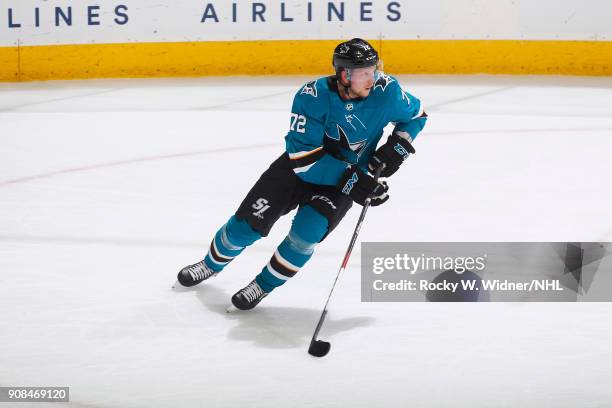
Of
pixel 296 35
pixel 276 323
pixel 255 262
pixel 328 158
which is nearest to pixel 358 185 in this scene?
pixel 328 158

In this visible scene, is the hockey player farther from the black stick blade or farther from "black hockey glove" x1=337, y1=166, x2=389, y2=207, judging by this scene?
the black stick blade

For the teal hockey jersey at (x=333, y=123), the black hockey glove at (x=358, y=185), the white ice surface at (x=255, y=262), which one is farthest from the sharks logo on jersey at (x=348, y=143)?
the white ice surface at (x=255, y=262)

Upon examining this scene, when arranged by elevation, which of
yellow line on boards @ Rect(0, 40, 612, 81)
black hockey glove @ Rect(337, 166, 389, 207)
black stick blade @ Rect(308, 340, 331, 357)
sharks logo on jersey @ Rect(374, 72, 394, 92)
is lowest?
yellow line on boards @ Rect(0, 40, 612, 81)

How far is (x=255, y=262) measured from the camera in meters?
3.97

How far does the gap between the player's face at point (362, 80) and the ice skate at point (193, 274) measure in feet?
2.78

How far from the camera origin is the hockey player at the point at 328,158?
3.25m

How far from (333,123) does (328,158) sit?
108 millimetres

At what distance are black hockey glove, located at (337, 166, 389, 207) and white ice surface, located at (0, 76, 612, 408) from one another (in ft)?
1.29

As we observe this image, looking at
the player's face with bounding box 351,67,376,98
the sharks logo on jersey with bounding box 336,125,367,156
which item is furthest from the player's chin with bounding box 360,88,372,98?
the sharks logo on jersey with bounding box 336,125,367,156

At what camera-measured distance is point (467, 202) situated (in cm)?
490

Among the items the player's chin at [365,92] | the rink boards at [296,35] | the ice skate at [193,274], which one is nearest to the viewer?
the player's chin at [365,92]

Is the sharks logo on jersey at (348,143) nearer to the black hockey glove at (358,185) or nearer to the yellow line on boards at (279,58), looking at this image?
the black hockey glove at (358,185)

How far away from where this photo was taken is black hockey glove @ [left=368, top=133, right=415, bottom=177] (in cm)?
335

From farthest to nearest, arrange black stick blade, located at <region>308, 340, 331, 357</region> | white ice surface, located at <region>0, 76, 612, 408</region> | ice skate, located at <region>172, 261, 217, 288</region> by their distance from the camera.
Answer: ice skate, located at <region>172, 261, 217, 288</region>
black stick blade, located at <region>308, 340, 331, 357</region>
white ice surface, located at <region>0, 76, 612, 408</region>
